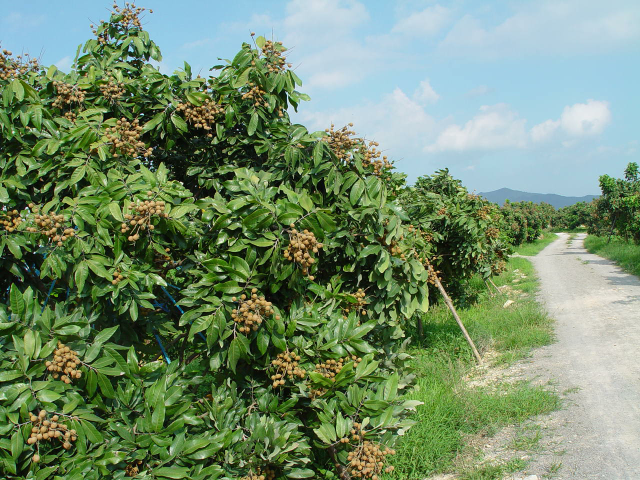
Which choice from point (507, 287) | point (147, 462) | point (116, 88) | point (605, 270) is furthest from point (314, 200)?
point (605, 270)

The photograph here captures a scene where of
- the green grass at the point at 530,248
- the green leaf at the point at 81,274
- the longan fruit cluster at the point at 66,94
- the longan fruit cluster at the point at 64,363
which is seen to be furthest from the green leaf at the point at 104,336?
the green grass at the point at 530,248

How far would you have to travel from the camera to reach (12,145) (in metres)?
2.92

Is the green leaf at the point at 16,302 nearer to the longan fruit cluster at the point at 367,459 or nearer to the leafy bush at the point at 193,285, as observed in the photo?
the leafy bush at the point at 193,285

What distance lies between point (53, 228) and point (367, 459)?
2.01m

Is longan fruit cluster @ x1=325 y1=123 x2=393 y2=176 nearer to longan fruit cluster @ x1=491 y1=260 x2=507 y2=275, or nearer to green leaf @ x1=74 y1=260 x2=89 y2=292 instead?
green leaf @ x1=74 y1=260 x2=89 y2=292

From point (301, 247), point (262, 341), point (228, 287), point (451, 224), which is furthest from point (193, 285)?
point (451, 224)

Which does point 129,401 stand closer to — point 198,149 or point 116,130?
point 116,130

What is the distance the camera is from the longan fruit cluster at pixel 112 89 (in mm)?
3250

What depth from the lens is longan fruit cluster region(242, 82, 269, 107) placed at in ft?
10.5

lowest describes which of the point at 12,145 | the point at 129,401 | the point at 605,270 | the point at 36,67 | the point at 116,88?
the point at 605,270

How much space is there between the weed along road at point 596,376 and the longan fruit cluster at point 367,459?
2.05 m

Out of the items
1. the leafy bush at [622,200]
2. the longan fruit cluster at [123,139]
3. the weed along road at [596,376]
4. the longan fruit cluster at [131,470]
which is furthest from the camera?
the leafy bush at [622,200]

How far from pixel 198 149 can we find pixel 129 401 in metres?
1.94

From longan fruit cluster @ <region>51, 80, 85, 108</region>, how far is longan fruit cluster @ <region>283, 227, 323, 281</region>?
5.99 ft
